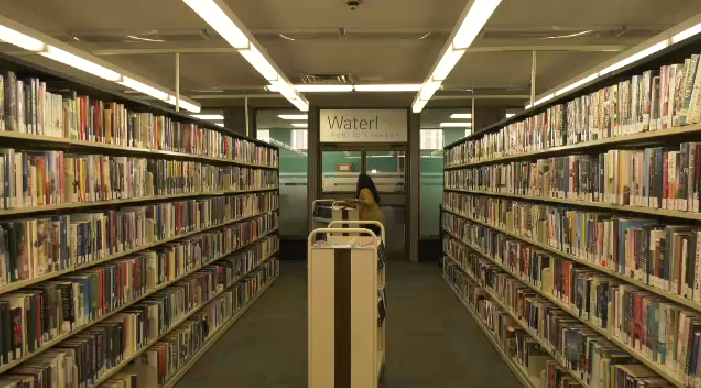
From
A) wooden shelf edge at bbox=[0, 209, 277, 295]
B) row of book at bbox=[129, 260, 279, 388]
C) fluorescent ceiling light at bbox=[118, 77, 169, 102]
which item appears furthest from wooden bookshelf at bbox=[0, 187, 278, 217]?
fluorescent ceiling light at bbox=[118, 77, 169, 102]

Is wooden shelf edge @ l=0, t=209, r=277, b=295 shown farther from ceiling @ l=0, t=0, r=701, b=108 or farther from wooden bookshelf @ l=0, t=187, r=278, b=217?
ceiling @ l=0, t=0, r=701, b=108

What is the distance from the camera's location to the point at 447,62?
479 cm

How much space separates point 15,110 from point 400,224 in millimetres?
9031

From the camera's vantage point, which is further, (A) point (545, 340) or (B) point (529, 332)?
(B) point (529, 332)

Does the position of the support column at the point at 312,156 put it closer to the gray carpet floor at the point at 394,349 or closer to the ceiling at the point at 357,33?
the ceiling at the point at 357,33

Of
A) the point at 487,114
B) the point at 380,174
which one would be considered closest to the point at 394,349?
the point at 380,174

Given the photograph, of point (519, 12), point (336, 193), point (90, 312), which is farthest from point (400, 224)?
point (90, 312)

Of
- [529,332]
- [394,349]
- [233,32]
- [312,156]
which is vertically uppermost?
[233,32]

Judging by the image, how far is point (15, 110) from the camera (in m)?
2.48

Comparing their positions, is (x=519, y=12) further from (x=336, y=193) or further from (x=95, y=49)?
(x=336, y=193)

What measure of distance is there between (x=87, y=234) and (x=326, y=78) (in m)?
5.15

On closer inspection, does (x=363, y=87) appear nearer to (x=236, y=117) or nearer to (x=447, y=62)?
(x=447, y=62)

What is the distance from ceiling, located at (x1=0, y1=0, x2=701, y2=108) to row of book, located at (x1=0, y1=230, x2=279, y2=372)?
2.18 meters

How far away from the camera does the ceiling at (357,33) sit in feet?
16.1
